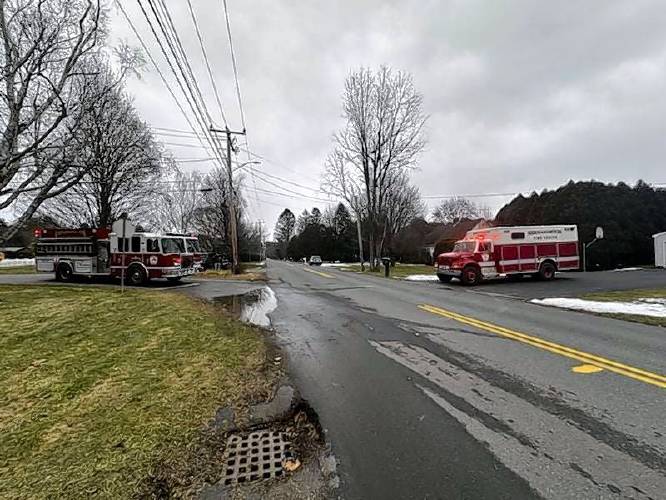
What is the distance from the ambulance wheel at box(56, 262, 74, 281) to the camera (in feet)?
66.0

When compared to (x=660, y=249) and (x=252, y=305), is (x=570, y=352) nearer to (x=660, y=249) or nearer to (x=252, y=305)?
(x=252, y=305)

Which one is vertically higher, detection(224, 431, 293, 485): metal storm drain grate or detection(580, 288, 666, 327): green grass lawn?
detection(224, 431, 293, 485): metal storm drain grate

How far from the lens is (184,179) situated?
4631 cm

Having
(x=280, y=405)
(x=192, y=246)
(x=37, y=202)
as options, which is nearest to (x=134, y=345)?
(x=280, y=405)

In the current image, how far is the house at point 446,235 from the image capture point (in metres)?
Result: 44.8

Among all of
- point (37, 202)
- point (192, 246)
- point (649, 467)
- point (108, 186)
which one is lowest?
point (649, 467)

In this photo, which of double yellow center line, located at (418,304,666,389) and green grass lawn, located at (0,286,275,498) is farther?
double yellow center line, located at (418,304,666,389)

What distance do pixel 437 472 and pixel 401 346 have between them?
3.87 meters

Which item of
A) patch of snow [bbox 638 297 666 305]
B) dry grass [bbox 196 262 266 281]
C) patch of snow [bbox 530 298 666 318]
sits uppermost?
dry grass [bbox 196 262 266 281]

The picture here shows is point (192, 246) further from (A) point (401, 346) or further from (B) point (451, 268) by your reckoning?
(A) point (401, 346)

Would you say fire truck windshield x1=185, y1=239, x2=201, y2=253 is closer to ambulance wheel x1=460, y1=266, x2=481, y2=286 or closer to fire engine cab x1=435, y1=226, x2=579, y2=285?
fire engine cab x1=435, y1=226, x2=579, y2=285

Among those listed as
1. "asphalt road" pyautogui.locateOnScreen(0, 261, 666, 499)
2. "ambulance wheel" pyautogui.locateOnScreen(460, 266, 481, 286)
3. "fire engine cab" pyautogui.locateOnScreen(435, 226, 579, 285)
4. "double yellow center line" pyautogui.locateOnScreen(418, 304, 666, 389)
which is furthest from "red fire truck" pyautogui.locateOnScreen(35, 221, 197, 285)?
"double yellow center line" pyautogui.locateOnScreen(418, 304, 666, 389)

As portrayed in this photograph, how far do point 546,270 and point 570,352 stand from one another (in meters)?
15.7

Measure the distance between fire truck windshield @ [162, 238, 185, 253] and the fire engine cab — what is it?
13393 mm
